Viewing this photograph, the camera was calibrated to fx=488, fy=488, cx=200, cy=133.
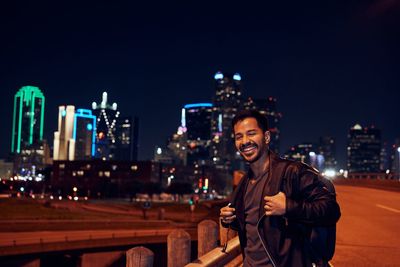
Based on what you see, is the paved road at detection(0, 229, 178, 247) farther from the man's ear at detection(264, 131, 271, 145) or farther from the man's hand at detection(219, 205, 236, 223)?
the man's ear at detection(264, 131, 271, 145)

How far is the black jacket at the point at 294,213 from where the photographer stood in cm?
370

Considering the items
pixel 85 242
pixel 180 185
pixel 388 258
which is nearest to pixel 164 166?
pixel 180 185

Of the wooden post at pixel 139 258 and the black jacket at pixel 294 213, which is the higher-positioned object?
the black jacket at pixel 294 213

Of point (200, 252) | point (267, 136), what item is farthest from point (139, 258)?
point (200, 252)

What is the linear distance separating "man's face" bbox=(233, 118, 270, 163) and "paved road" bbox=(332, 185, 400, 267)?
5.81 m

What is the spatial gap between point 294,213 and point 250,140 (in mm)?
852

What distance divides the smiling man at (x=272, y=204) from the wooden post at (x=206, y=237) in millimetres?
3721

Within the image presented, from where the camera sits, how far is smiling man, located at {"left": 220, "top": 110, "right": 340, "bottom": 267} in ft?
12.2

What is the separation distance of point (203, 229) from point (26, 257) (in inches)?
1111

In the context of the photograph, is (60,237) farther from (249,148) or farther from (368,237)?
(249,148)

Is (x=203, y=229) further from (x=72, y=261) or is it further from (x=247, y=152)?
(x=72, y=261)

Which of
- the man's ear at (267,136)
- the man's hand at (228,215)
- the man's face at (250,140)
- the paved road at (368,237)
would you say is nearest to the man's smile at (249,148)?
Answer: the man's face at (250,140)

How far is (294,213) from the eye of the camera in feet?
12.2

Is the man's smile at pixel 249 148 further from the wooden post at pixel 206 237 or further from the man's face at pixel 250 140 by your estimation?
the wooden post at pixel 206 237
